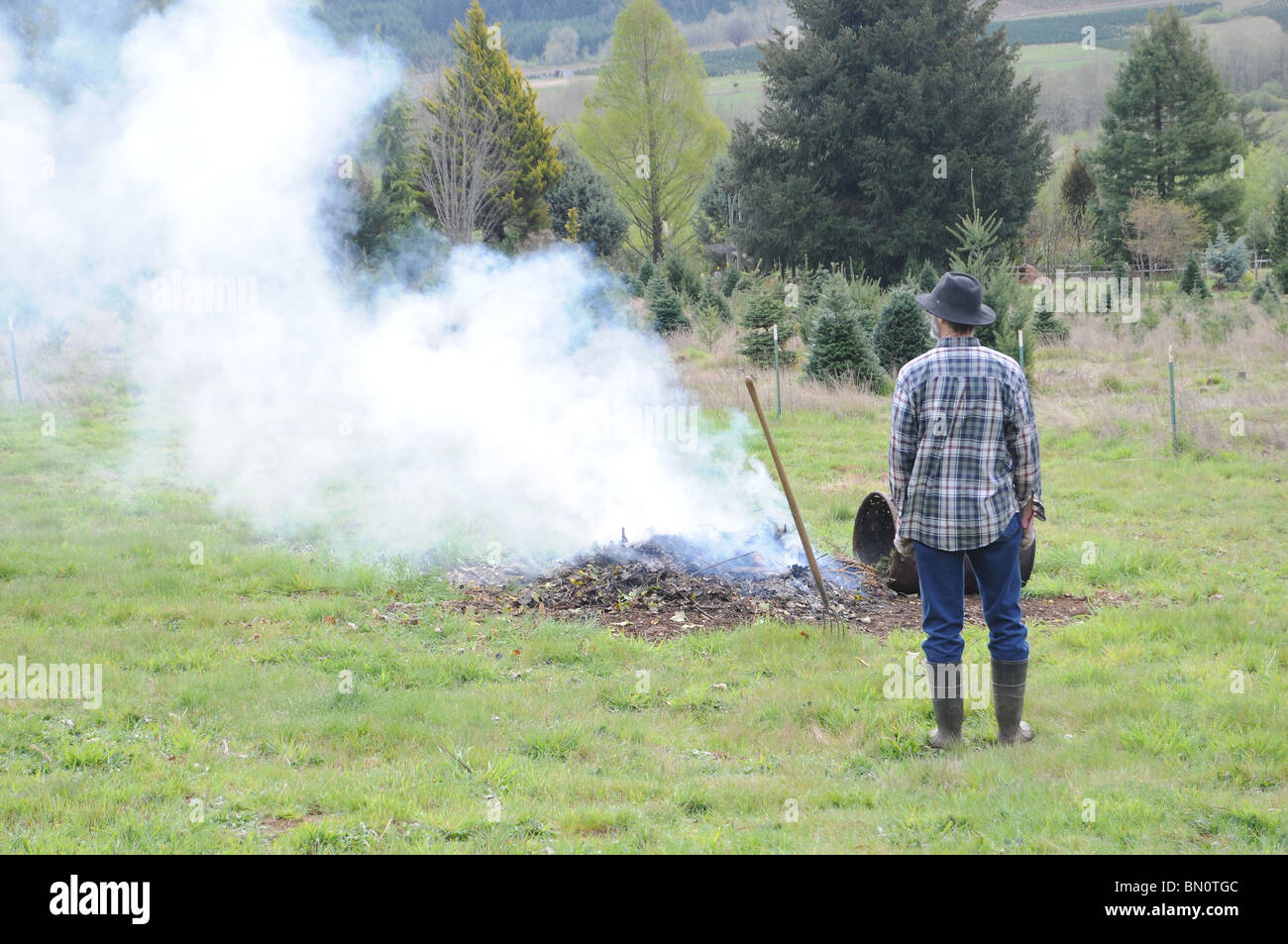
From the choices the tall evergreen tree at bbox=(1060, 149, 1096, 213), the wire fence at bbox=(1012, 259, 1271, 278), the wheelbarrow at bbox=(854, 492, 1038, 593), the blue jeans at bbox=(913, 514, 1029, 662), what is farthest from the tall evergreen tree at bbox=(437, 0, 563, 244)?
the blue jeans at bbox=(913, 514, 1029, 662)

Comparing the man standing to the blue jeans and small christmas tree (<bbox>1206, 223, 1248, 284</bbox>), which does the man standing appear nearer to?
the blue jeans

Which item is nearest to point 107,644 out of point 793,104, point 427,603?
point 427,603

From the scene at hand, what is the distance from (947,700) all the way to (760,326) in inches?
594

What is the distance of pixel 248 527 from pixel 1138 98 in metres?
40.6

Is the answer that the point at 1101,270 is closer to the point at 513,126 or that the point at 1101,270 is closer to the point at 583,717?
Answer: the point at 513,126

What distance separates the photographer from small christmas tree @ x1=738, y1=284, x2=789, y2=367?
63.3ft

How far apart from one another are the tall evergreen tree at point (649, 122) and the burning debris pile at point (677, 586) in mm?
34303

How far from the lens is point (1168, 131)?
3841cm

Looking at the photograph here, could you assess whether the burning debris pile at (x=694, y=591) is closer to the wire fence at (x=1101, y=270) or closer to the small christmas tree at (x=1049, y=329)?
the small christmas tree at (x=1049, y=329)

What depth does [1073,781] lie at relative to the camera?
4.34 meters

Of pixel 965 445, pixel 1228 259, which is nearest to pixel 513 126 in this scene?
pixel 1228 259

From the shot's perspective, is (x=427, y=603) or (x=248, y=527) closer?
(x=427, y=603)

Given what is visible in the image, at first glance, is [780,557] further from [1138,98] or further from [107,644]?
[1138,98]

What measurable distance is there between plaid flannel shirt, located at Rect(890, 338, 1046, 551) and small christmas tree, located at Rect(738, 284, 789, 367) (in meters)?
14.6
